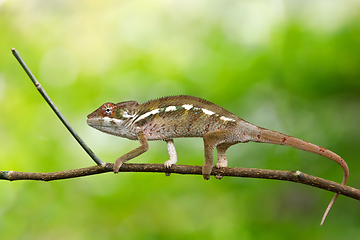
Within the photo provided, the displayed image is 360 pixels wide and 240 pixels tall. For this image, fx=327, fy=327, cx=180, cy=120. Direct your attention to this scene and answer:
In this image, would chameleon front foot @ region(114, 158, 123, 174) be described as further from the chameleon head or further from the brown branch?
the chameleon head

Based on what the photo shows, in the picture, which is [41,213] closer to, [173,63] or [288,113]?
[173,63]

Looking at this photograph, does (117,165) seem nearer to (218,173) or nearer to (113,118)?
(113,118)

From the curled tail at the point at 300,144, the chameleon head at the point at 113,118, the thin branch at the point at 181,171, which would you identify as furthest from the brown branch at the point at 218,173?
the chameleon head at the point at 113,118

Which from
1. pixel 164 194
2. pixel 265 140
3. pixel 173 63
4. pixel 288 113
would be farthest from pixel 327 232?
pixel 173 63

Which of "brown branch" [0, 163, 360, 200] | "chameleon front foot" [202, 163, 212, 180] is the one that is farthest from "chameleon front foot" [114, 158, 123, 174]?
"chameleon front foot" [202, 163, 212, 180]

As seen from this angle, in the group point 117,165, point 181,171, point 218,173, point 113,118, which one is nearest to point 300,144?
point 218,173
